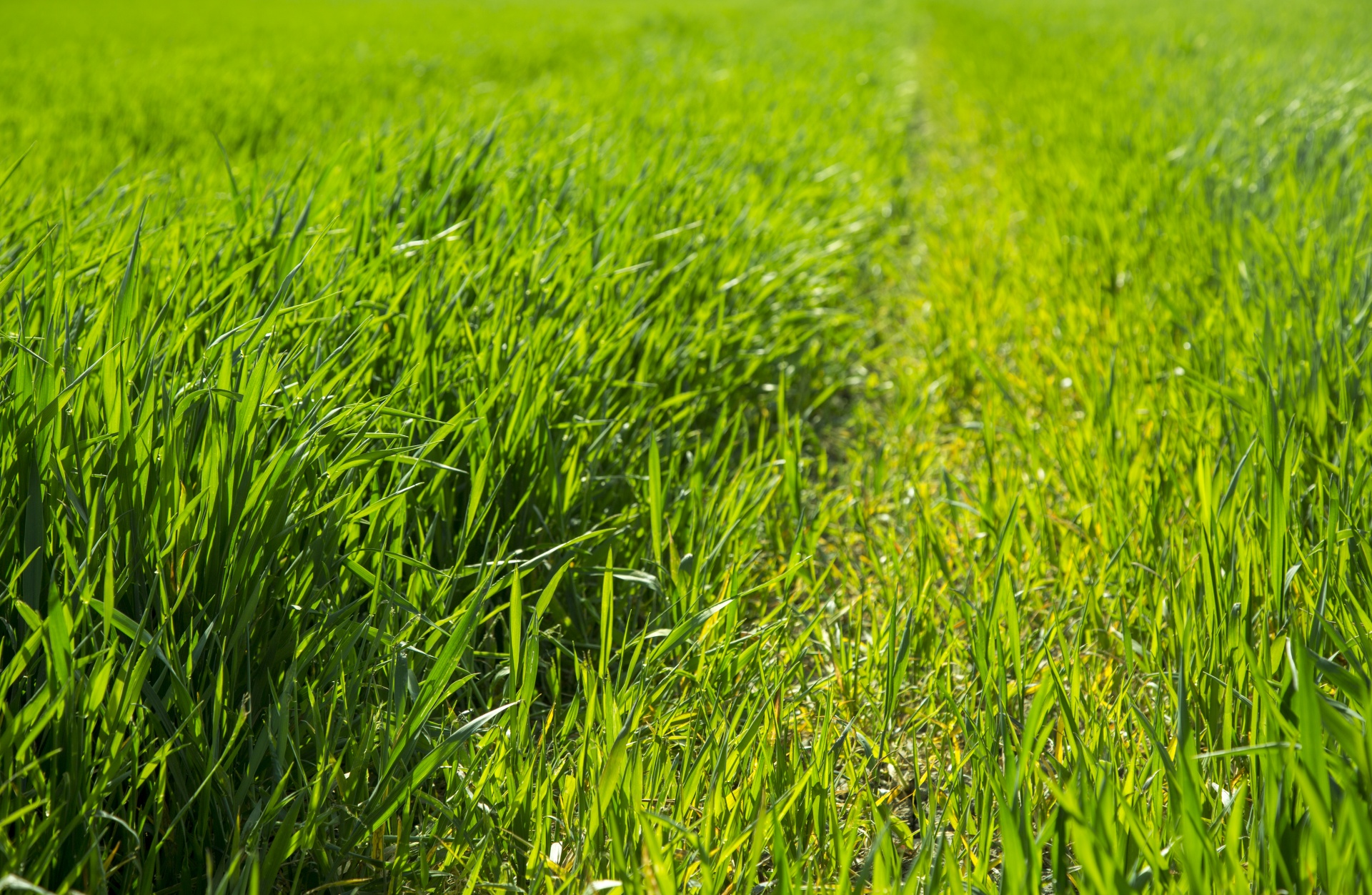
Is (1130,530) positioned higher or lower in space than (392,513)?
lower

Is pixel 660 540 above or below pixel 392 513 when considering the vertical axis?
below

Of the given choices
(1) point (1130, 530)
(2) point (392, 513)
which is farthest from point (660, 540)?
(1) point (1130, 530)

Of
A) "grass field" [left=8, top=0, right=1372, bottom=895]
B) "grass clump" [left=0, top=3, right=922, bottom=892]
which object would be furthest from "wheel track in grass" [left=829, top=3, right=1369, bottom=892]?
"grass clump" [left=0, top=3, right=922, bottom=892]

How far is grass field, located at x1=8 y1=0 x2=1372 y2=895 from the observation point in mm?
979

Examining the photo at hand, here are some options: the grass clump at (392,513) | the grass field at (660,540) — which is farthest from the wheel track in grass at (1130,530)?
the grass clump at (392,513)

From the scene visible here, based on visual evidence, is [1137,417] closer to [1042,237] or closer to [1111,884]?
[1111,884]

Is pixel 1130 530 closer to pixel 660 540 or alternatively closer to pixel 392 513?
pixel 660 540

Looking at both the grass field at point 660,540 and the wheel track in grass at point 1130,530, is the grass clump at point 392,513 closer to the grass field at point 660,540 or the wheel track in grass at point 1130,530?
the grass field at point 660,540

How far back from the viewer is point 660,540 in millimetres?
1537

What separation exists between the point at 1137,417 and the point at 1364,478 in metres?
0.76

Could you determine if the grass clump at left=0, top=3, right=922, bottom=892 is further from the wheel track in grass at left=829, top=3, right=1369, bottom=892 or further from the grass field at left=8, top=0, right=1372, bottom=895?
the wheel track in grass at left=829, top=3, right=1369, bottom=892

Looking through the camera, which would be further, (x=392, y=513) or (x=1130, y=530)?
(x=1130, y=530)

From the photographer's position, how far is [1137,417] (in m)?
2.12

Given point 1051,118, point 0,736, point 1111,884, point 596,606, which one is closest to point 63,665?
point 0,736
